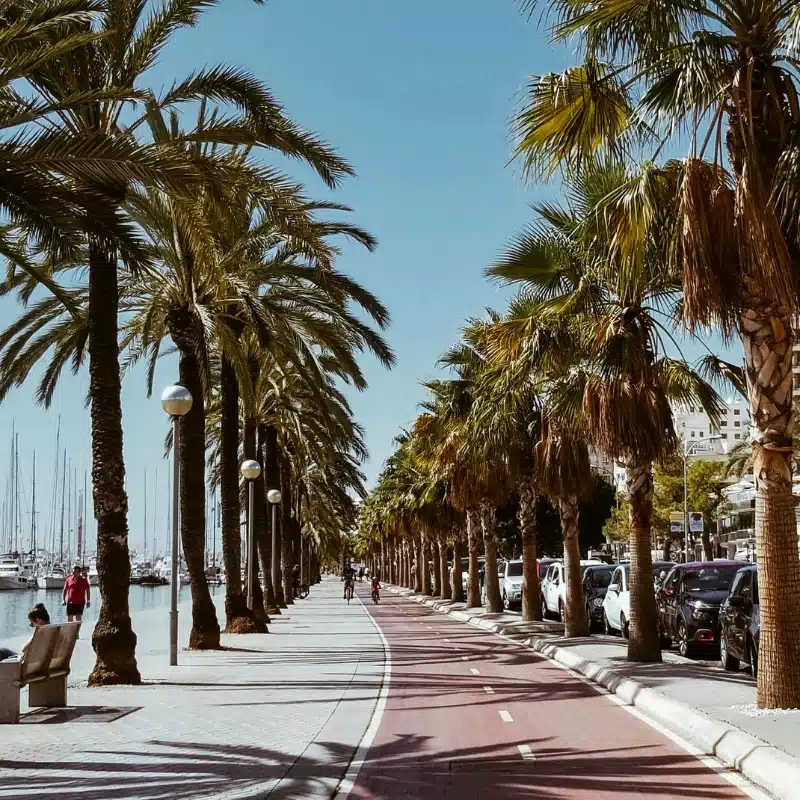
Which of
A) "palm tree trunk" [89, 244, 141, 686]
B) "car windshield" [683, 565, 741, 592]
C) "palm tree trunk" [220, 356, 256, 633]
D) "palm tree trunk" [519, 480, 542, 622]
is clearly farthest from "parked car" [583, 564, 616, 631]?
"palm tree trunk" [89, 244, 141, 686]

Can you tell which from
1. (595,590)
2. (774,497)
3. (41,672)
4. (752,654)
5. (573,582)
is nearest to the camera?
(774,497)

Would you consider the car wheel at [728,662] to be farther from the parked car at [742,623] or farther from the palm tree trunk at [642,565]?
the palm tree trunk at [642,565]

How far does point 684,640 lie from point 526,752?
1144 centimetres

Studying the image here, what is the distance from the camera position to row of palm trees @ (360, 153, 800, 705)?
12227mm

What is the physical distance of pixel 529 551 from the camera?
31625 mm

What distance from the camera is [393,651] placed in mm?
24406

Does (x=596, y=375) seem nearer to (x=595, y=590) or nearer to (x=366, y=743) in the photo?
(x=366, y=743)

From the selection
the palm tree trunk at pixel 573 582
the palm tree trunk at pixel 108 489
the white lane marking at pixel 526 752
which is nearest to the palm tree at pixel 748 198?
the white lane marking at pixel 526 752

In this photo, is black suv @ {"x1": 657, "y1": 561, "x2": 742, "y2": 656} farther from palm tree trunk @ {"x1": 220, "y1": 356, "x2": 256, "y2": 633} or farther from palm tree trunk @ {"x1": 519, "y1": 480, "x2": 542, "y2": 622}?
palm tree trunk @ {"x1": 220, "y1": 356, "x2": 256, "y2": 633}

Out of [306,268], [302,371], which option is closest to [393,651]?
[302,371]

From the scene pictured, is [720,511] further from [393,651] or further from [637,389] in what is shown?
[637,389]

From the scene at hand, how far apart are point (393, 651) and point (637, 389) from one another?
10.4 metres

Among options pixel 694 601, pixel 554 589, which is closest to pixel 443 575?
pixel 554 589

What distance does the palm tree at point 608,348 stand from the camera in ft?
54.1
